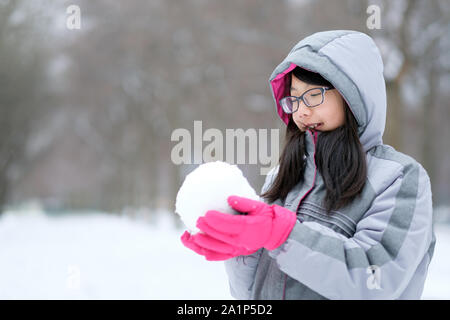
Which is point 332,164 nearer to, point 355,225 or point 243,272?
point 355,225

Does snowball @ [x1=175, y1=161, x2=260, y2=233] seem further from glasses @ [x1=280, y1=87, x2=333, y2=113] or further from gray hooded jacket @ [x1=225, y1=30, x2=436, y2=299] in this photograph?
glasses @ [x1=280, y1=87, x2=333, y2=113]

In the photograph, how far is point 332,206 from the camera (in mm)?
1454

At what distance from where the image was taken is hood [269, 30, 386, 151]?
4.83ft

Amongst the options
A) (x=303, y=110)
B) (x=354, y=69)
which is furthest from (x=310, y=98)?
(x=354, y=69)

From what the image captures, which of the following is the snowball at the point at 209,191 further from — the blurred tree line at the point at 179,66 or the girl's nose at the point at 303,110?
the blurred tree line at the point at 179,66

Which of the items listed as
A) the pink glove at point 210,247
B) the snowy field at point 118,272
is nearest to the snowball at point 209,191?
the pink glove at point 210,247

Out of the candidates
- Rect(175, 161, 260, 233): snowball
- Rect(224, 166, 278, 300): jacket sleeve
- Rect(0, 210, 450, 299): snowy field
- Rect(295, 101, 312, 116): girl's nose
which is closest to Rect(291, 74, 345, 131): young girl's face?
Rect(295, 101, 312, 116): girl's nose

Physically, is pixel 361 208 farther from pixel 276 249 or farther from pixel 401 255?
pixel 276 249

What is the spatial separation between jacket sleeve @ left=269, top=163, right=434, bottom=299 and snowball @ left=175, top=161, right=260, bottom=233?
215 millimetres

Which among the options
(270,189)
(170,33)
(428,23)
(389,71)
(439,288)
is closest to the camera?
(270,189)

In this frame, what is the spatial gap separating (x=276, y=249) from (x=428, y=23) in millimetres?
8849

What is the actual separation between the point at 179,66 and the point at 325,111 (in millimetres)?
12510

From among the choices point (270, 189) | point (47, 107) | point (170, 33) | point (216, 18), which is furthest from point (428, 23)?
point (47, 107)

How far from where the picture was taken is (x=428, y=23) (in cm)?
873
